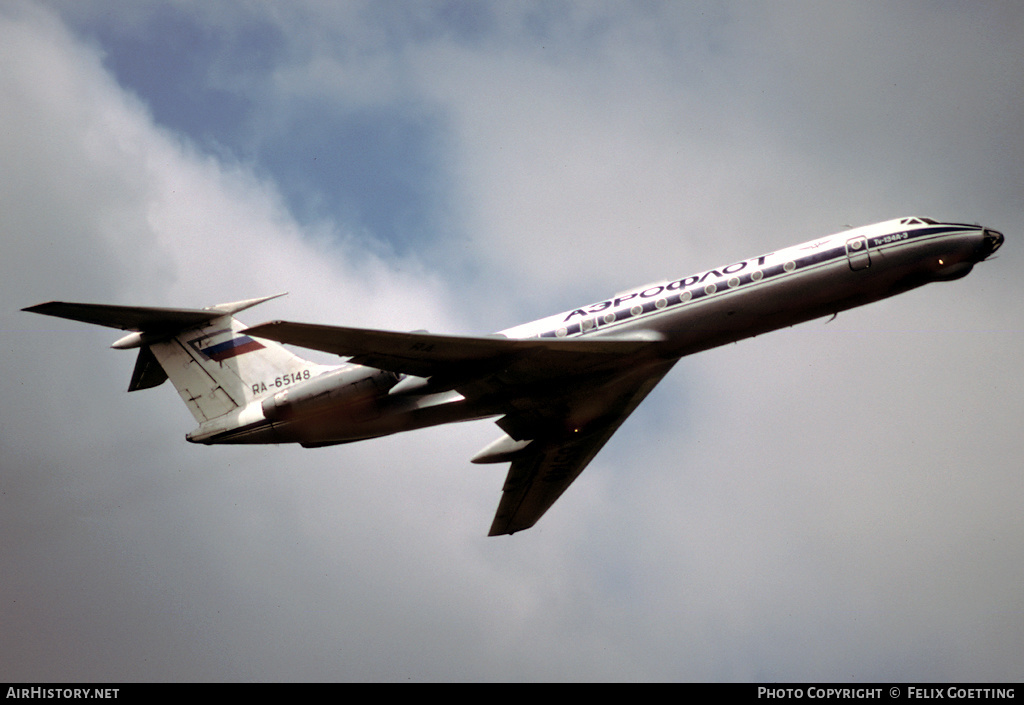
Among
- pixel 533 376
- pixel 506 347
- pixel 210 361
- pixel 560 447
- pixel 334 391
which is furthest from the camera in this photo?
pixel 560 447

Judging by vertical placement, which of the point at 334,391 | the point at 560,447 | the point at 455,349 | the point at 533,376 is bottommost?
the point at 560,447

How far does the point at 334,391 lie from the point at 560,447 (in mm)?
7101

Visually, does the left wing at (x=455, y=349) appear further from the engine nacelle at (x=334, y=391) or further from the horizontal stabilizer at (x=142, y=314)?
the horizontal stabilizer at (x=142, y=314)

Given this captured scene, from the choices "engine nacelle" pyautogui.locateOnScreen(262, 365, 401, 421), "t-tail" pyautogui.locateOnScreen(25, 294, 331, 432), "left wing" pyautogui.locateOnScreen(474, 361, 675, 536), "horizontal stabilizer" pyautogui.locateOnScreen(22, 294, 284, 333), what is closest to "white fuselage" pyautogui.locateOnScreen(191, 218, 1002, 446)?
"engine nacelle" pyautogui.locateOnScreen(262, 365, 401, 421)

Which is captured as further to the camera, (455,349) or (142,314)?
(142,314)

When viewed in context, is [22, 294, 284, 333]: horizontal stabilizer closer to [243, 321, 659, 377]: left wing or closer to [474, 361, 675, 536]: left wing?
[243, 321, 659, 377]: left wing

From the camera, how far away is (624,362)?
2180 centimetres

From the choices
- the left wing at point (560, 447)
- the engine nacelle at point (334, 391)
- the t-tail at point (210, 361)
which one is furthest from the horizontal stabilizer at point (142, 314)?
the left wing at point (560, 447)

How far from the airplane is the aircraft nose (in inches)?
1.2

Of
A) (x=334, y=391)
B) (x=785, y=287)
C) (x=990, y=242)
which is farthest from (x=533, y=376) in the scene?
(x=990, y=242)

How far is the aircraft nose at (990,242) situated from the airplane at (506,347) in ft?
0.10

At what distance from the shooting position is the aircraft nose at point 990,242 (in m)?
21.0

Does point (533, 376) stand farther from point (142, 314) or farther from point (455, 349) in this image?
point (142, 314)

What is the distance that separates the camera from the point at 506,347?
21.0m
